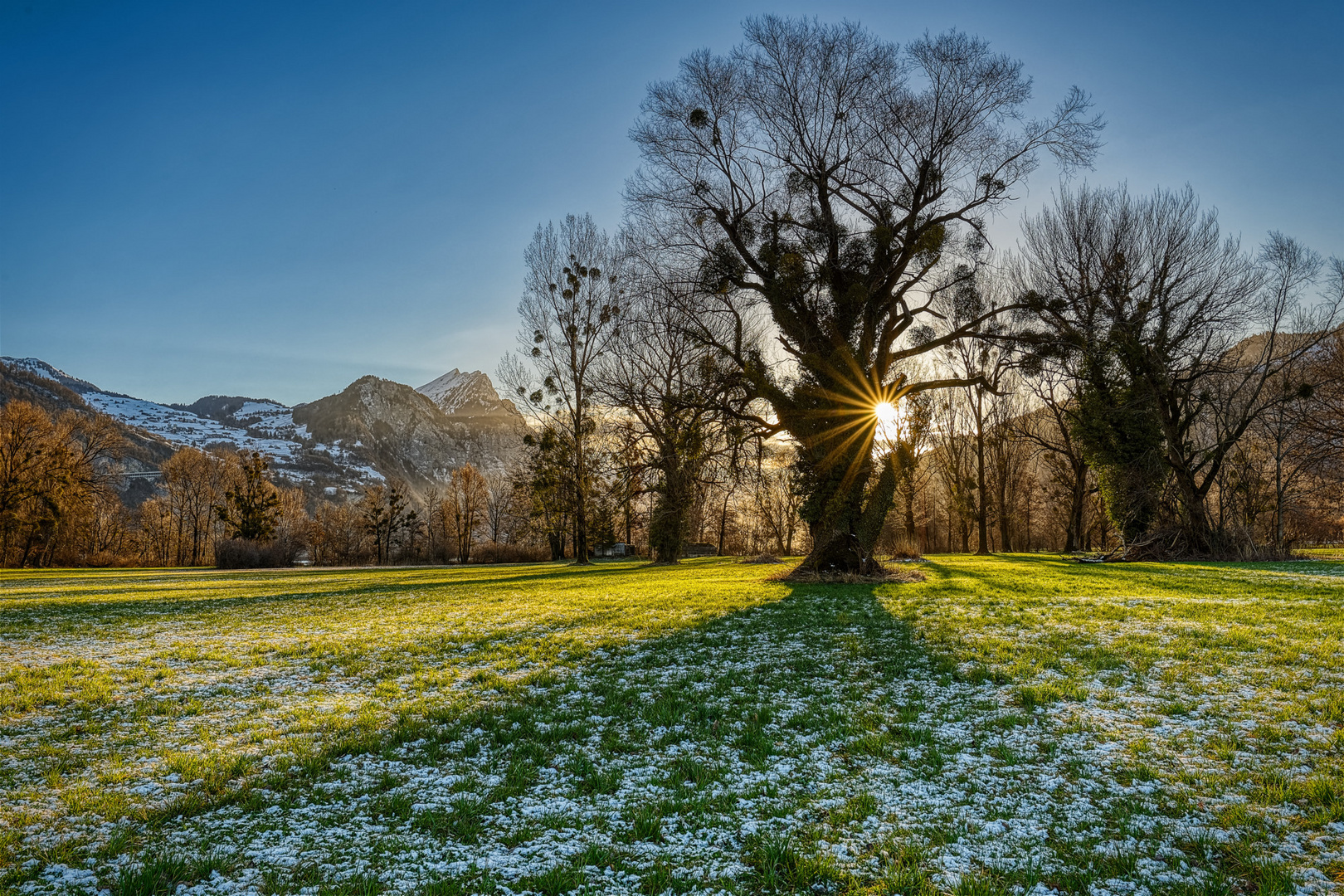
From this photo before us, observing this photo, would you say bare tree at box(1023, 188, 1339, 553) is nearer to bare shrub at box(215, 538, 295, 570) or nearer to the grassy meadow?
the grassy meadow

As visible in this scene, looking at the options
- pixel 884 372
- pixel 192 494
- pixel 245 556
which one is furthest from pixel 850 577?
pixel 192 494

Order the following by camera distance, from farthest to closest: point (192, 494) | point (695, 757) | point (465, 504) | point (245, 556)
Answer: point (465, 504) → point (192, 494) → point (245, 556) → point (695, 757)

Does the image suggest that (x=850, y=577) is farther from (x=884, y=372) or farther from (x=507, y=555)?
(x=507, y=555)

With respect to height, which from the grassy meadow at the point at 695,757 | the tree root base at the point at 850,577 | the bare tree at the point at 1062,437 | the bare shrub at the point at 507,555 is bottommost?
the bare shrub at the point at 507,555

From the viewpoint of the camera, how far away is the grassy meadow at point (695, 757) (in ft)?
10.6

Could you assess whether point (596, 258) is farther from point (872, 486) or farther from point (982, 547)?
point (982, 547)

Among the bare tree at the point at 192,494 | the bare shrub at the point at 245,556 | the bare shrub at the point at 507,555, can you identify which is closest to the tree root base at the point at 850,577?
the bare shrub at the point at 507,555

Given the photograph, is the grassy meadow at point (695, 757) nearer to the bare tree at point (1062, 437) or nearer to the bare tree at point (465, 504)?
the bare tree at point (1062, 437)

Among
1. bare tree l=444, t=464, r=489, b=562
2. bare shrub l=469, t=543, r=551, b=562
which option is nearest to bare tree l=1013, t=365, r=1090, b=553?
bare shrub l=469, t=543, r=551, b=562

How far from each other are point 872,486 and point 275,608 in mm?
15847

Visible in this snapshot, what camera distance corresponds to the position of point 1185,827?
11.5ft

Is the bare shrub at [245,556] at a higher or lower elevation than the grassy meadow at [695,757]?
lower

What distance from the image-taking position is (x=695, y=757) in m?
4.86

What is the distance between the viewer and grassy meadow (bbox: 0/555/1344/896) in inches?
127
